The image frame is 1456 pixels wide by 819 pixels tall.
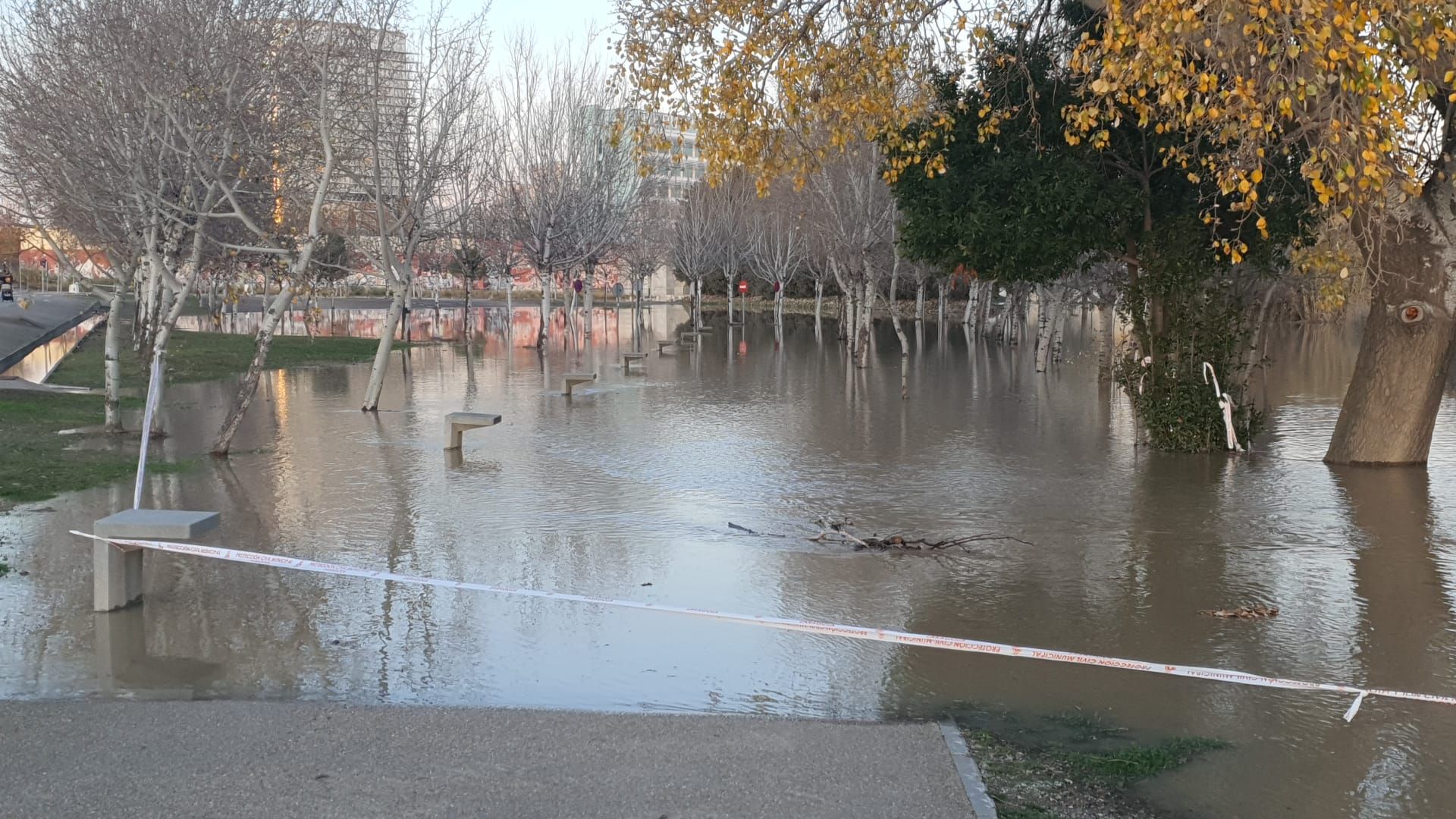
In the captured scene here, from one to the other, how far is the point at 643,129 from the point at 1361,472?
8699 millimetres

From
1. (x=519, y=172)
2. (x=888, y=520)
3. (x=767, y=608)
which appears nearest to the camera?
(x=767, y=608)

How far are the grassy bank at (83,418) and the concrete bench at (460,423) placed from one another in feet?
9.64

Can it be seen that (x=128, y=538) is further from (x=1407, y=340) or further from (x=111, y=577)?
(x=1407, y=340)

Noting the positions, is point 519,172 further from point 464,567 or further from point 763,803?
point 763,803

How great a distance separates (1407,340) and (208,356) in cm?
2576

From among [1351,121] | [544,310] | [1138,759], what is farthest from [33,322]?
[1138,759]

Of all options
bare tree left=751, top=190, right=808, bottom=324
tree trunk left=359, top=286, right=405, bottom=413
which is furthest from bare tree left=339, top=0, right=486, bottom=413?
bare tree left=751, top=190, right=808, bottom=324

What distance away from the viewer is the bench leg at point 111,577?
7699 mm

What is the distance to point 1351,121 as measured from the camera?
10.0 metres

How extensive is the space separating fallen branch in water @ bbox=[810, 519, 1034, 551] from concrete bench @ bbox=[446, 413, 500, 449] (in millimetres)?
5674

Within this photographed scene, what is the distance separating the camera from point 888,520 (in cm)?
1145

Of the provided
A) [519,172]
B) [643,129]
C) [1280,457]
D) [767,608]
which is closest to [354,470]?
[643,129]

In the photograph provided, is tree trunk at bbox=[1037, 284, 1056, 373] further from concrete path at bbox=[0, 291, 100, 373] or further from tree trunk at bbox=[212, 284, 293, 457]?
concrete path at bbox=[0, 291, 100, 373]

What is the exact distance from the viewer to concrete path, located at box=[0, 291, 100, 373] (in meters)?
32.9
